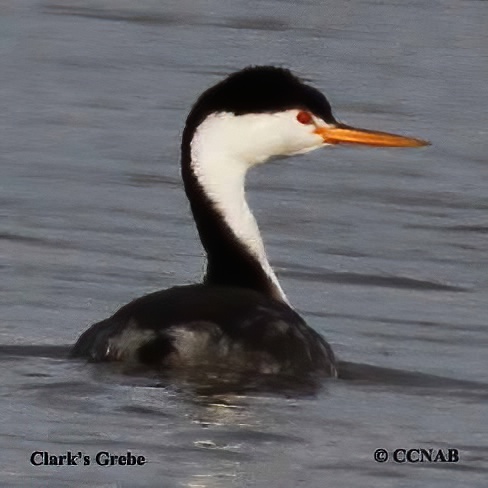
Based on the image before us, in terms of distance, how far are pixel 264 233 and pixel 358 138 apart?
2491 mm

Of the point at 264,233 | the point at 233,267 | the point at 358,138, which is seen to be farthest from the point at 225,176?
the point at 264,233

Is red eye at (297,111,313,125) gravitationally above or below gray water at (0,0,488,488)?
above

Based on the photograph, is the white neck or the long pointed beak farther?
the long pointed beak

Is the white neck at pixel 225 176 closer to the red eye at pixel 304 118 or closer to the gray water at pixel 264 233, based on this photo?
the red eye at pixel 304 118

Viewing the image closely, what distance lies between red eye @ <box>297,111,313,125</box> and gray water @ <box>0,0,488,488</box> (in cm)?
116

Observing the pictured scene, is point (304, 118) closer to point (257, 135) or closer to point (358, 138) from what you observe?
point (257, 135)

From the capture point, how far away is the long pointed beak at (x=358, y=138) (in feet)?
41.2

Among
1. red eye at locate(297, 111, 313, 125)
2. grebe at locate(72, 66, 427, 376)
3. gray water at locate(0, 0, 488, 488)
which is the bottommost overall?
gray water at locate(0, 0, 488, 488)

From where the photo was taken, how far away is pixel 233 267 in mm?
12125
